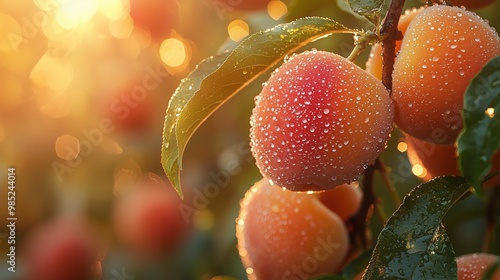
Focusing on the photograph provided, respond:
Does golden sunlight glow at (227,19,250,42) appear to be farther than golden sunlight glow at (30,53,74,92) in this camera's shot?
No

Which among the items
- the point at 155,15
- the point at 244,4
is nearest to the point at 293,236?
the point at 244,4

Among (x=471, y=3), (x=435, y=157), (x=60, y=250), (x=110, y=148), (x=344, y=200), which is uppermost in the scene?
(x=471, y=3)

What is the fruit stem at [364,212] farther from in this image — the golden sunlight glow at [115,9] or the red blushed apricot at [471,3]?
the golden sunlight glow at [115,9]

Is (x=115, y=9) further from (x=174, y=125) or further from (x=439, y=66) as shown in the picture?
(x=439, y=66)

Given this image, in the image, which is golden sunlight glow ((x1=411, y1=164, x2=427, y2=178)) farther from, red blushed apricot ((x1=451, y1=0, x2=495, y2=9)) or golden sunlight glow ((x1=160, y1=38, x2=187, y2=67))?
golden sunlight glow ((x1=160, y1=38, x2=187, y2=67))

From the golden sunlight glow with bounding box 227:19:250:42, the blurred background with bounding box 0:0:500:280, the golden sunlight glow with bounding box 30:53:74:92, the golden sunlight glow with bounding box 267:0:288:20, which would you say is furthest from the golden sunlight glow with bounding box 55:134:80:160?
the golden sunlight glow with bounding box 267:0:288:20

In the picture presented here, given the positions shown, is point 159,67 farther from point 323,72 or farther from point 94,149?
point 323,72
